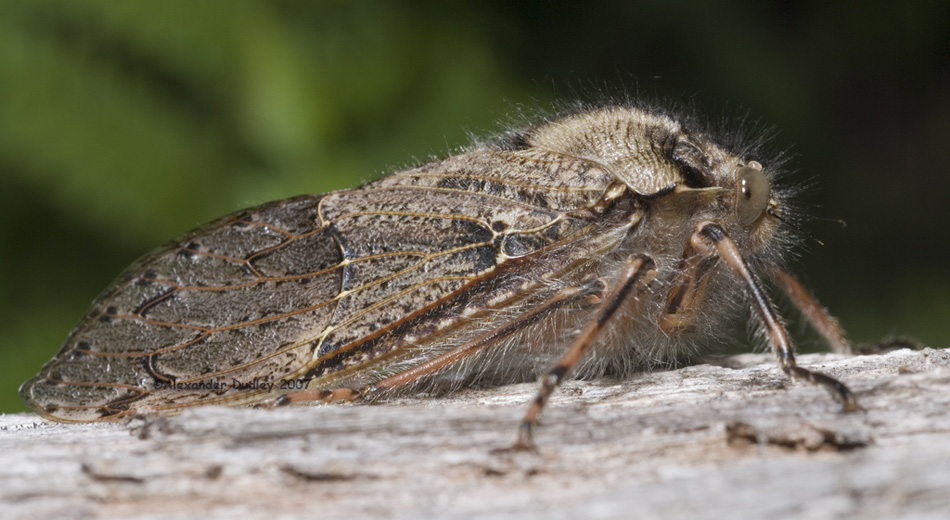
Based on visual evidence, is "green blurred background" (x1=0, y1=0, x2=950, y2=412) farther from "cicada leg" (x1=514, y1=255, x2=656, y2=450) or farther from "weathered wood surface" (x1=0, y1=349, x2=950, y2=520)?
"weathered wood surface" (x1=0, y1=349, x2=950, y2=520)

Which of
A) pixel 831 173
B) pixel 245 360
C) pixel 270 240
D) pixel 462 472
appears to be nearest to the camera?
pixel 462 472

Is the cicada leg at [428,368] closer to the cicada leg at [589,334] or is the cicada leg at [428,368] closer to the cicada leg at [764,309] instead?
the cicada leg at [589,334]

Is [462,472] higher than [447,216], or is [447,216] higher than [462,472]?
[447,216]

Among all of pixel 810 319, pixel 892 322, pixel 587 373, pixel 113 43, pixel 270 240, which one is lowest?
pixel 587 373

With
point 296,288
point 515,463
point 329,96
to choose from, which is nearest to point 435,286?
point 296,288

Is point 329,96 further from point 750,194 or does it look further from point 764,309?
point 764,309

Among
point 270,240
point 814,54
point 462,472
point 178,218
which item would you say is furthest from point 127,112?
point 814,54

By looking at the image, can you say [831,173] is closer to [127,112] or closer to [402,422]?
[402,422]

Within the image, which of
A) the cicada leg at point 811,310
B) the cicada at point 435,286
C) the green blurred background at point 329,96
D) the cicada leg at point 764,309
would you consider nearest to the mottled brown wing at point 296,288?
the cicada at point 435,286
